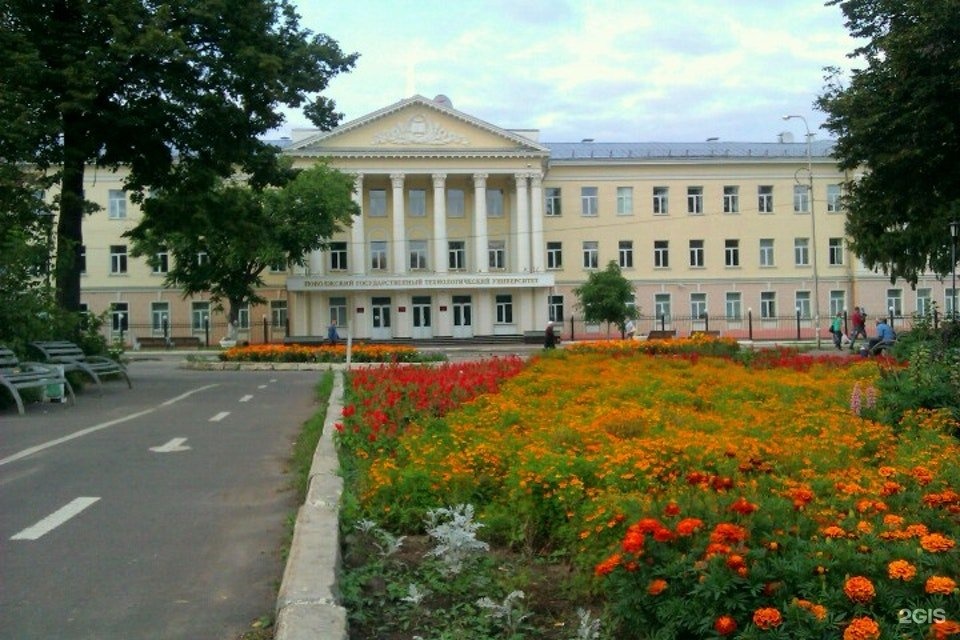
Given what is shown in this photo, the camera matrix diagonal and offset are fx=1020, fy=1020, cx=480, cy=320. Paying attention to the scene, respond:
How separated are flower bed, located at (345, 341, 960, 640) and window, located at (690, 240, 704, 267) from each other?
2370 inches

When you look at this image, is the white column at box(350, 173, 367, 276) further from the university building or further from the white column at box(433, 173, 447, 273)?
the white column at box(433, 173, 447, 273)

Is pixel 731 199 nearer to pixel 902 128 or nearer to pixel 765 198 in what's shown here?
pixel 765 198

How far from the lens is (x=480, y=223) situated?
6669 centimetres

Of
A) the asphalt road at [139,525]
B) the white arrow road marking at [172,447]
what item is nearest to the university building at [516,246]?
the asphalt road at [139,525]

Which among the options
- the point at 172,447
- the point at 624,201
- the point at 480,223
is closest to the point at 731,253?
the point at 624,201

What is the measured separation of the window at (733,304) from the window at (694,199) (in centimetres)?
610

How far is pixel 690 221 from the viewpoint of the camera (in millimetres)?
70812

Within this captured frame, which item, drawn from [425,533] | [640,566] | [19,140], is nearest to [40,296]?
[19,140]

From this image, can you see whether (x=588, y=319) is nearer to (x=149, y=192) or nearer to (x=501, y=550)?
(x=149, y=192)

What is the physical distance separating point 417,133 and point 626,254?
16812mm

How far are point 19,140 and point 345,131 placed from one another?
4602 centimetres

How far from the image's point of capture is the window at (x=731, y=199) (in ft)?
233

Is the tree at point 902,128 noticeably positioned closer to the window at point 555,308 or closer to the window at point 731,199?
the window at point 555,308

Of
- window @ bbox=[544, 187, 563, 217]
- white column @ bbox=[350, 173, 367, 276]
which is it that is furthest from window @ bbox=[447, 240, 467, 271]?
window @ bbox=[544, 187, 563, 217]
